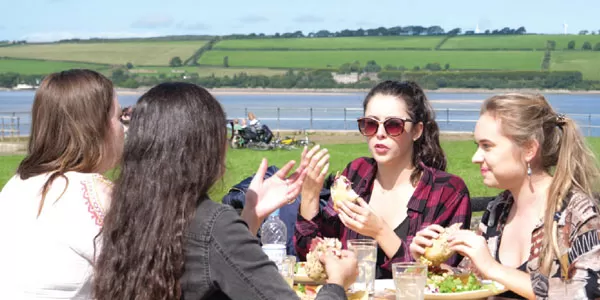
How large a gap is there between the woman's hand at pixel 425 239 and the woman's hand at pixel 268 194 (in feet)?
1.96

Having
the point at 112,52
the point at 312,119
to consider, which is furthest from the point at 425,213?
the point at 112,52

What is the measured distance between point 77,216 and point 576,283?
1.95 m

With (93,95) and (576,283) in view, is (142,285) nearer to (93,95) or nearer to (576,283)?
(93,95)

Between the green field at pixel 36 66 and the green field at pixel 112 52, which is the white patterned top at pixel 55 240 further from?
the green field at pixel 112 52

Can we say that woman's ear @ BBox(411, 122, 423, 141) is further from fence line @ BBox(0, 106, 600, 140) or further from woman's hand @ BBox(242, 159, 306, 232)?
fence line @ BBox(0, 106, 600, 140)

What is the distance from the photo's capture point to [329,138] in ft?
98.8

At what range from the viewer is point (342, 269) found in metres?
3.09

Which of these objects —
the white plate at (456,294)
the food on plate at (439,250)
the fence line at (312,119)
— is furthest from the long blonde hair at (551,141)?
the fence line at (312,119)

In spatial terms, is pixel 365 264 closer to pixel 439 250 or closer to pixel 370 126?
pixel 439 250

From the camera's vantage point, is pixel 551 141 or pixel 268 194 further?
pixel 551 141

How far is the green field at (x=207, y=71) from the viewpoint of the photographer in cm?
12694

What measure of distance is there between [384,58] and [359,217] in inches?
5516

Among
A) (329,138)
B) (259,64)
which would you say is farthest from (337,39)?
(329,138)

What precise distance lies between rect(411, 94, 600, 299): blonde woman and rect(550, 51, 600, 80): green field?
119 m
